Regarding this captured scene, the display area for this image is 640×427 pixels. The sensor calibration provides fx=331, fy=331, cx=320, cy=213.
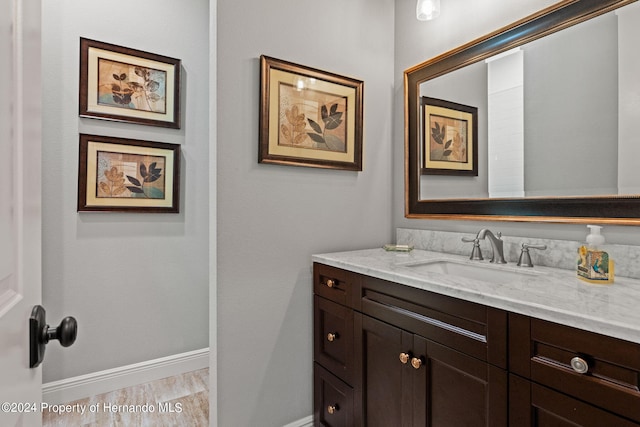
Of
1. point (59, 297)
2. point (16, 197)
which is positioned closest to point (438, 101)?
point (16, 197)

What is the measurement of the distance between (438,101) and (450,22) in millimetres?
412

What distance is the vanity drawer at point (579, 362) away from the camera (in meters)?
0.71

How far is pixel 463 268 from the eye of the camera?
60.9 inches

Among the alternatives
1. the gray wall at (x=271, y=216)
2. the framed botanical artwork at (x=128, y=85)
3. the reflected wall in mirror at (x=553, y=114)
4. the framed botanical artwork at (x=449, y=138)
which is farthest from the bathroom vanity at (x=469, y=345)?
the framed botanical artwork at (x=128, y=85)

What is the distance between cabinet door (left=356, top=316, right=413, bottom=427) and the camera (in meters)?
1.24

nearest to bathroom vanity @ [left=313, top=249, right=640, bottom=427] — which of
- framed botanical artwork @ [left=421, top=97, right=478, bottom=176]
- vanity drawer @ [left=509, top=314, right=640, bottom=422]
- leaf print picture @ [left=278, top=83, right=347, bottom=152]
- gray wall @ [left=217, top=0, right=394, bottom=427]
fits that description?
vanity drawer @ [left=509, top=314, right=640, bottom=422]

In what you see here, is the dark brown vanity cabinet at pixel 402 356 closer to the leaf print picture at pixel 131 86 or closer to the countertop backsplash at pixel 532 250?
the countertop backsplash at pixel 532 250

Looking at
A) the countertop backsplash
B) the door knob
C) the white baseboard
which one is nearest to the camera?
the door knob

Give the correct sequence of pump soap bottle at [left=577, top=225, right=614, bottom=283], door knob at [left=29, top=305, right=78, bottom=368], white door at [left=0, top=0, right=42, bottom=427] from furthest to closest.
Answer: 1. pump soap bottle at [left=577, top=225, right=614, bottom=283]
2. door knob at [left=29, top=305, right=78, bottom=368]
3. white door at [left=0, top=0, right=42, bottom=427]

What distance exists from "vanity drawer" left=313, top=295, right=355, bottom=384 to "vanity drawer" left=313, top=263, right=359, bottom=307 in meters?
0.03

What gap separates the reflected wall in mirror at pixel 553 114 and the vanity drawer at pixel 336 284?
2.27 ft

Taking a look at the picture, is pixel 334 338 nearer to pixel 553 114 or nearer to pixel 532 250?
pixel 532 250

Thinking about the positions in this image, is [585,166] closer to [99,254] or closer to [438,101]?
[438,101]

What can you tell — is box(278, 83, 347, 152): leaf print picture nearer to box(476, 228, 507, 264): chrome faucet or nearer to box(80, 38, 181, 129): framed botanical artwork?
box(476, 228, 507, 264): chrome faucet
